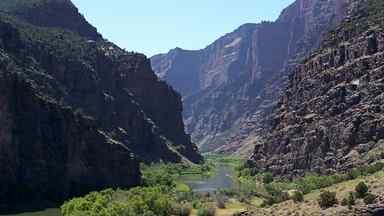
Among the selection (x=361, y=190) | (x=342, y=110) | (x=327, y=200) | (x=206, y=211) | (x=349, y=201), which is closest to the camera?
(x=349, y=201)

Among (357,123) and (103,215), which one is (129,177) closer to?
(357,123)

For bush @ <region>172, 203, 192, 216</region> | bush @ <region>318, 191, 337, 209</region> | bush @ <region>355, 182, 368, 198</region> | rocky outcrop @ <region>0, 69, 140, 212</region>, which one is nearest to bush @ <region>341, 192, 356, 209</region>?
bush @ <region>355, 182, 368, 198</region>

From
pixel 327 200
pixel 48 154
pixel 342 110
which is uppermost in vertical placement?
pixel 342 110

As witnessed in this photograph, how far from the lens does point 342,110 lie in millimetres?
168500

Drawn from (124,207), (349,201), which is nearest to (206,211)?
(124,207)

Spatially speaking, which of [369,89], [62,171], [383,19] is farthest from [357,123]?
[62,171]

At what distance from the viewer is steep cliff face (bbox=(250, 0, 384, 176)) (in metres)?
154

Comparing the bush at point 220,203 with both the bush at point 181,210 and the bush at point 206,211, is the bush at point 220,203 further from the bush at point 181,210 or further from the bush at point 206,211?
the bush at point 181,210

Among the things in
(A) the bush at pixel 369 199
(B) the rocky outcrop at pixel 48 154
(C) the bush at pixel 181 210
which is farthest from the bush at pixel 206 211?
(B) the rocky outcrop at pixel 48 154

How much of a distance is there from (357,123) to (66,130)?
70.8m

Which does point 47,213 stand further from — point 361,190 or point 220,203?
point 361,190

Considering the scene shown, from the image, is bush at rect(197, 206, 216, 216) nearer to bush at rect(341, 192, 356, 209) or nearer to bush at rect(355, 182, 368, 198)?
bush at rect(341, 192, 356, 209)

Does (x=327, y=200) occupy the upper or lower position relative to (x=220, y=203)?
upper

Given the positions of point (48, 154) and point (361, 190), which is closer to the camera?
point (361, 190)
